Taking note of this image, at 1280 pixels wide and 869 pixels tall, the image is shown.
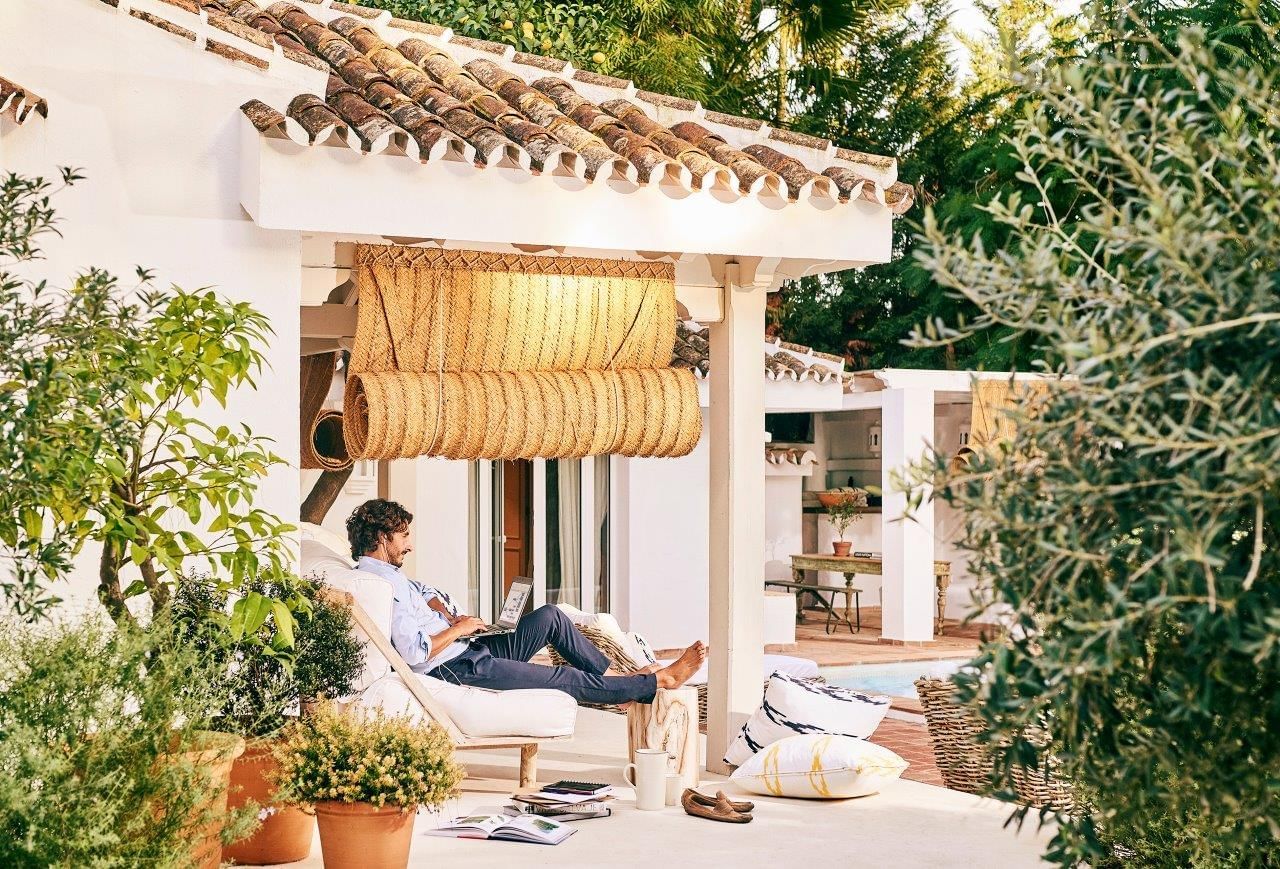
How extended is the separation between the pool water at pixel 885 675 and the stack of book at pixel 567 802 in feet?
19.0

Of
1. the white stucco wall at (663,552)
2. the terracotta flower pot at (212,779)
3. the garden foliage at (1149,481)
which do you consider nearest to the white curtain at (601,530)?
the white stucco wall at (663,552)

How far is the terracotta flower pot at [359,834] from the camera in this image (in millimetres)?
4887

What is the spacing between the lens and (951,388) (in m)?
15.4

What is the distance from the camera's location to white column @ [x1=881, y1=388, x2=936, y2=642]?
1469cm

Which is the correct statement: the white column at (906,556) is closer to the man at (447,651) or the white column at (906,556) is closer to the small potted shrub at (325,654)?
the man at (447,651)

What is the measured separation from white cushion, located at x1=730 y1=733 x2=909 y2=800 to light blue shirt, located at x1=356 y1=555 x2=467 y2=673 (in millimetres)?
1520

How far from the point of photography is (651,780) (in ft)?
→ 20.4

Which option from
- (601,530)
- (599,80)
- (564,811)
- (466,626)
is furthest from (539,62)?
(601,530)

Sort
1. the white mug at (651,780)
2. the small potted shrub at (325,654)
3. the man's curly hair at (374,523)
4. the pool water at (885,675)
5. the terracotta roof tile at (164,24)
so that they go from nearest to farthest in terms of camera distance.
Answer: the small potted shrub at (325,654)
the terracotta roof tile at (164,24)
the white mug at (651,780)
the man's curly hair at (374,523)
the pool water at (885,675)

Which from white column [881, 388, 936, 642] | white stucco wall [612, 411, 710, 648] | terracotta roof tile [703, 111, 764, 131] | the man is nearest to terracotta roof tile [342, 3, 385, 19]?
terracotta roof tile [703, 111, 764, 131]

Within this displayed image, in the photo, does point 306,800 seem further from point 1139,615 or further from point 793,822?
point 1139,615

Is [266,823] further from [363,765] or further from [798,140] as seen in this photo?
[798,140]

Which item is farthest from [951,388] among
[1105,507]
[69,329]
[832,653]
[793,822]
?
[1105,507]

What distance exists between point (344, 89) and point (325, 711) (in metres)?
2.98
